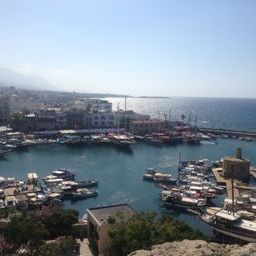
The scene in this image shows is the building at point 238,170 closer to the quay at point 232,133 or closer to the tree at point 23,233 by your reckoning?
the tree at point 23,233

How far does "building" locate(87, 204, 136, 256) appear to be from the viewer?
17.0 meters

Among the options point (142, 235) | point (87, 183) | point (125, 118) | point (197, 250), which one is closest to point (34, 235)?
point (142, 235)

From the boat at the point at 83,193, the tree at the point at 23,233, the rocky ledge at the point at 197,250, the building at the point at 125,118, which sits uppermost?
the rocky ledge at the point at 197,250

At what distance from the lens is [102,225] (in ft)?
56.6

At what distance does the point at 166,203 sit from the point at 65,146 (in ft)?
93.4

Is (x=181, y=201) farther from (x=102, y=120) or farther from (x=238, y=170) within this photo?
(x=102, y=120)

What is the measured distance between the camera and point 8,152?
1945 inches

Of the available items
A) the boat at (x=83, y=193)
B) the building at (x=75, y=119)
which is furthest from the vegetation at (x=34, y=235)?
the building at (x=75, y=119)

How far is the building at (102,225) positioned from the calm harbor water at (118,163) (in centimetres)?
733

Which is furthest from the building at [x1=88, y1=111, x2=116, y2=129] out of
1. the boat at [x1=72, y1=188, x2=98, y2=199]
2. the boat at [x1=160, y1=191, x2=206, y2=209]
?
the boat at [x1=160, y1=191, x2=206, y2=209]

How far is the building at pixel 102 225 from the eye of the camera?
17.0 metres

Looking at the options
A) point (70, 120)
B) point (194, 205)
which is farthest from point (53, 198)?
point (70, 120)

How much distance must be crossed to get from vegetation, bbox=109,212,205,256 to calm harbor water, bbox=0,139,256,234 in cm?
916

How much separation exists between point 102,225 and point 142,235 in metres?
3.49
